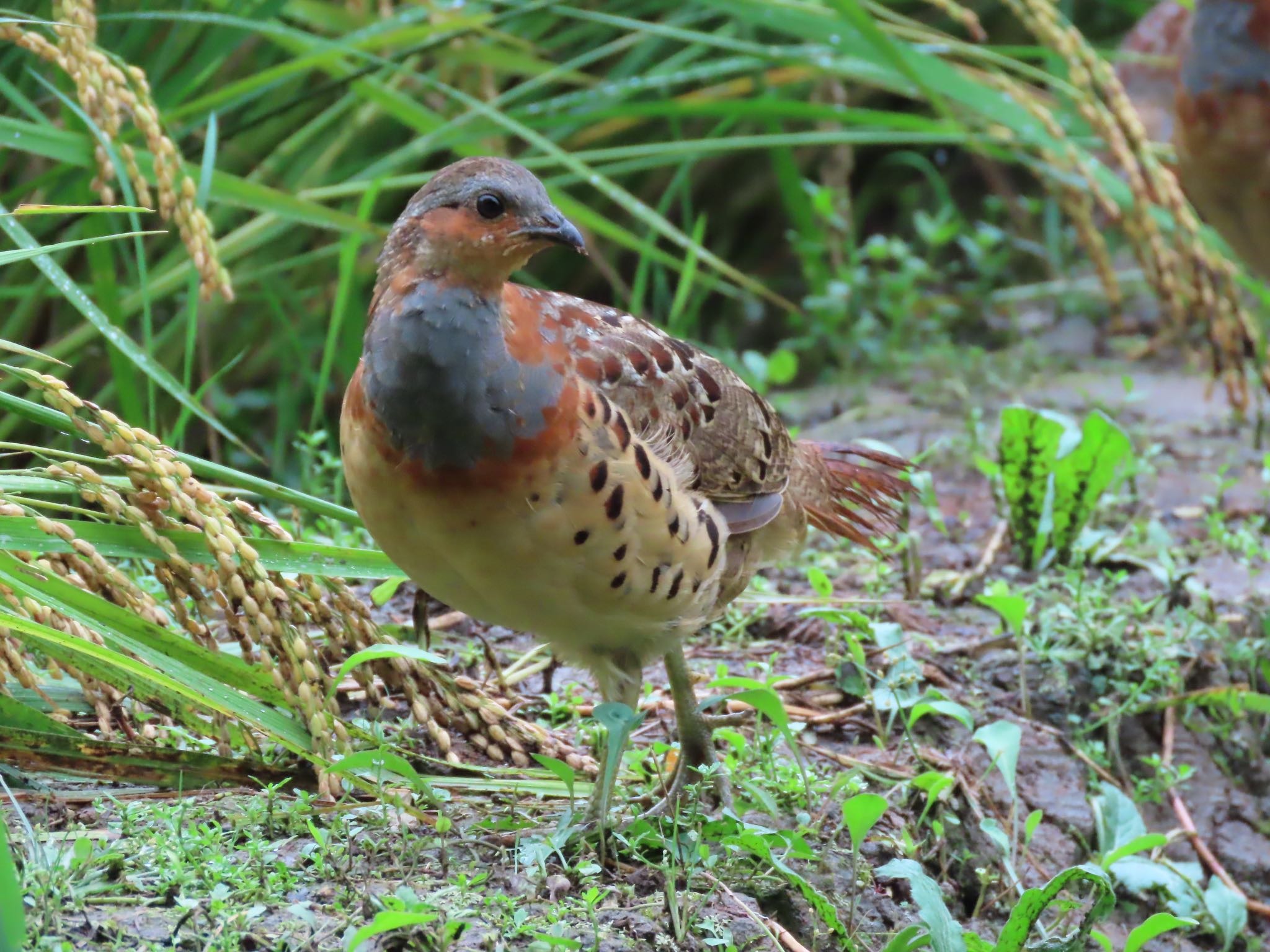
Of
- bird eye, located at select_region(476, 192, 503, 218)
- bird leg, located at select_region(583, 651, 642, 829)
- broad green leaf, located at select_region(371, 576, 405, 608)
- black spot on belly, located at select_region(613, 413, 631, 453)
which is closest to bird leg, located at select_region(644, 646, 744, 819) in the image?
bird leg, located at select_region(583, 651, 642, 829)

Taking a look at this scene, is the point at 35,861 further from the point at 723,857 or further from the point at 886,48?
the point at 886,48

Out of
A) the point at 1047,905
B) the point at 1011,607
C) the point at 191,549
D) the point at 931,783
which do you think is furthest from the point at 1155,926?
the point at 191,549

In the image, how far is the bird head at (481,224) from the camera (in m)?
2.04

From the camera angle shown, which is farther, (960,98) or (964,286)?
(964,286)

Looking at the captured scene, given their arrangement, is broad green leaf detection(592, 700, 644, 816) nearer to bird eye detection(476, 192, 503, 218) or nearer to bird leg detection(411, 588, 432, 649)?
bird leg detection(411, 588, 432, 649)

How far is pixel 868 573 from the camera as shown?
11.6 ft

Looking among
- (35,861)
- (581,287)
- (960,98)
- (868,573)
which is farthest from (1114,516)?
→ (35,861)

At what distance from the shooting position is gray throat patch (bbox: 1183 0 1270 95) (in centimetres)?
376

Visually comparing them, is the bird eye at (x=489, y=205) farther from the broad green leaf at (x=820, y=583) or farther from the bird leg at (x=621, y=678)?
the broad green leaf at (x=820, y=583)

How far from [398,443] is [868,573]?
1817mm

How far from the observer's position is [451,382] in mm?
2000

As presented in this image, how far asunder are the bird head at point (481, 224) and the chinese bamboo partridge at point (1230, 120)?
8.14 feet

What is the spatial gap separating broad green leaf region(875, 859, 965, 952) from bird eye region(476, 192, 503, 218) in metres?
1.14

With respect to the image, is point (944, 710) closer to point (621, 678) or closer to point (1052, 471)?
point (621, 678)
